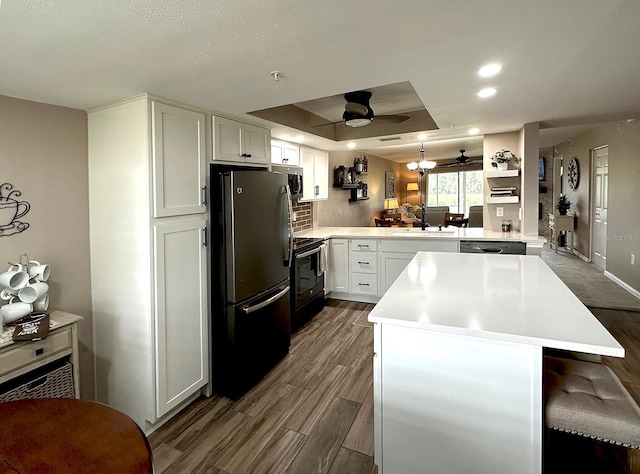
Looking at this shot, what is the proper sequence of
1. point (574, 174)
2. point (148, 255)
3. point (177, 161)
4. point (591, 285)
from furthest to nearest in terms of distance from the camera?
point (574, 174), point (591, 285), point (177, 161), point (148, 255)

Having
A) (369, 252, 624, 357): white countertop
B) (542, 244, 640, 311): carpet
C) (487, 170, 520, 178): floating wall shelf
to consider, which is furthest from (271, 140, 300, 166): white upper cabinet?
(542, 244, 640, 311): carpet

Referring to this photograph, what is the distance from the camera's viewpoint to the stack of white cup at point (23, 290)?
189cm

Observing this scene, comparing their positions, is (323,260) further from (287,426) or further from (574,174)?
(574,174)

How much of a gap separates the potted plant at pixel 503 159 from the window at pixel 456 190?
6705 millimetres

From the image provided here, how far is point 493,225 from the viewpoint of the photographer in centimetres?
440

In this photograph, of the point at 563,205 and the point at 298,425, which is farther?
the point at 563,205

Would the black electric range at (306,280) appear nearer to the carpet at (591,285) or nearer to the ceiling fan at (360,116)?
the ceiling fan at (360,116)

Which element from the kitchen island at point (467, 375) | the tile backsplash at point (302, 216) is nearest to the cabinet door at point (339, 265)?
the tile backsplash at point (302, 216)

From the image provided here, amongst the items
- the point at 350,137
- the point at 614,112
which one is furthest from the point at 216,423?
the point at 614,112

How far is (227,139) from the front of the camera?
2.71 m

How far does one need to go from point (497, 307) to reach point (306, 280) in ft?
8.22

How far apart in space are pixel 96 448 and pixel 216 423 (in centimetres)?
151

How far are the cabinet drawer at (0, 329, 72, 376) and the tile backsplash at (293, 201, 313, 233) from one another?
286 cm

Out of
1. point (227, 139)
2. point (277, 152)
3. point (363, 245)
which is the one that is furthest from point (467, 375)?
point (363, 245)
